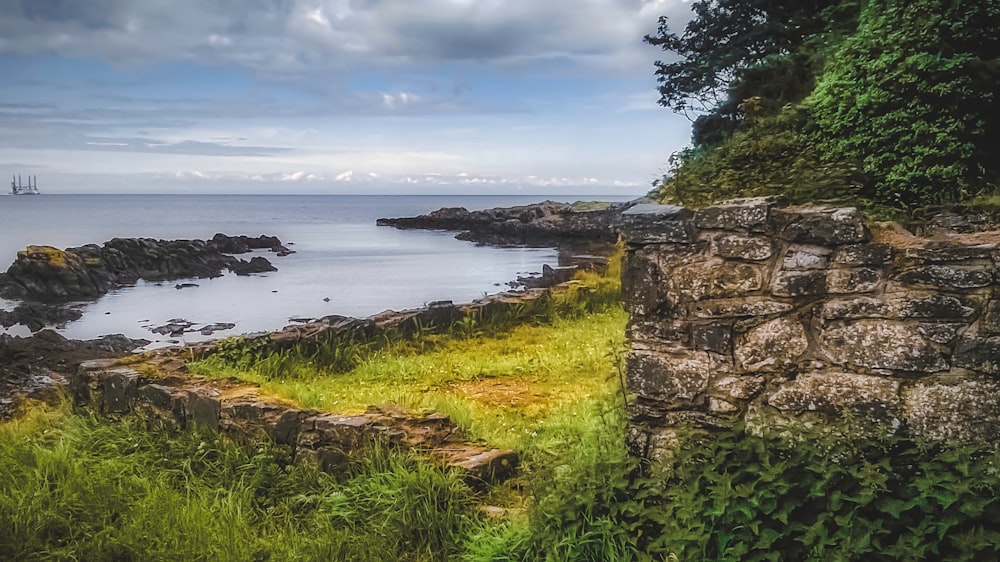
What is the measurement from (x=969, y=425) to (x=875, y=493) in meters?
0.50

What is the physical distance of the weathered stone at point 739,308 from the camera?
3619 millimetres

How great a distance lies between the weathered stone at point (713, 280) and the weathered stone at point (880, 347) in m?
0.42

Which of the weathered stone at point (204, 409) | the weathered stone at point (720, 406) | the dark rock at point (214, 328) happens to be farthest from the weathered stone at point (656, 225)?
the dark rock at point (214, 328)

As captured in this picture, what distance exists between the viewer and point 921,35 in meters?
4.68

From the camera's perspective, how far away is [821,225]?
3527mm

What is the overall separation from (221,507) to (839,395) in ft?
12.6

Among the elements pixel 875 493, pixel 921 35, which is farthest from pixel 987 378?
pixel 921 35

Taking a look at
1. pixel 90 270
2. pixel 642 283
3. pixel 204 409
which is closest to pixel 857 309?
pixel 642 283

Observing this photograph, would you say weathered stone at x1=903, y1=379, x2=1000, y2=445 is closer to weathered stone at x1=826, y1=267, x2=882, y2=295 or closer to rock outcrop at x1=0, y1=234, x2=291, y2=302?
weathered stone at x1=826, y1=267, x2=882, y2=295

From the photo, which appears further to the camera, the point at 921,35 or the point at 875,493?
the point at 921,35

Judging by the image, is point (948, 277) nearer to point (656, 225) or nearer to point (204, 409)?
point (656, 225)

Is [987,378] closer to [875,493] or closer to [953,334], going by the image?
[953,334]

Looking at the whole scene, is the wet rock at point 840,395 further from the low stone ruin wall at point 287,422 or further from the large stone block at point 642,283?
the low stone ruin wall at point 287,422

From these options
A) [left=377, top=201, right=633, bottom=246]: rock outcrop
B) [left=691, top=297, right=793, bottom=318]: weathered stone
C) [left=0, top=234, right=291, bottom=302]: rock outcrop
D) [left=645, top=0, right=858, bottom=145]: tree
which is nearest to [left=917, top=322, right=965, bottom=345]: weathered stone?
[left=691, top=297, right=793, bottom=318]: weathered stone
